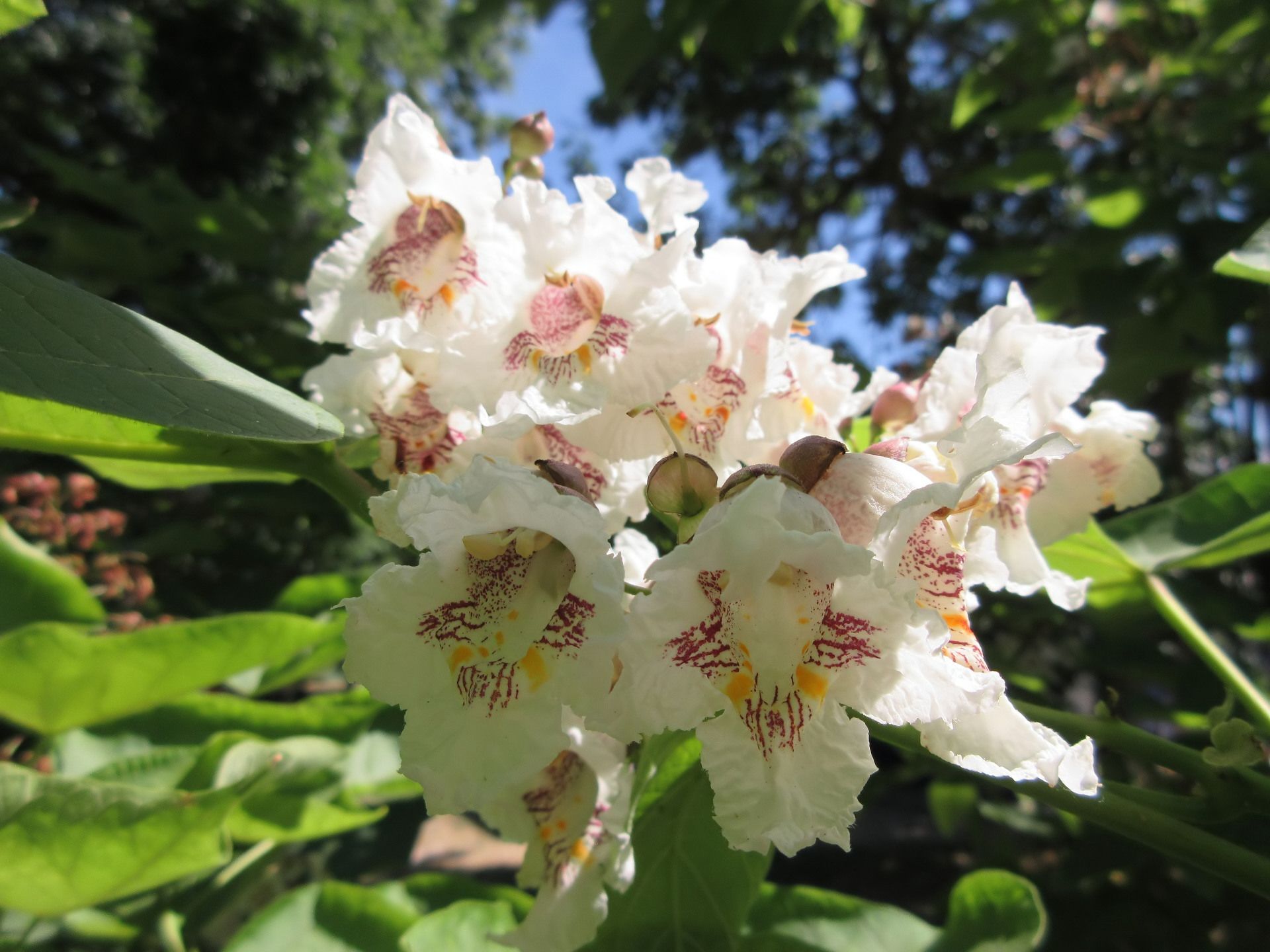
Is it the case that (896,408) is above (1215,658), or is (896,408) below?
above

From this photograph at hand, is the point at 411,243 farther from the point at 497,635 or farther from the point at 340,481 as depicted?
the point at 497,635

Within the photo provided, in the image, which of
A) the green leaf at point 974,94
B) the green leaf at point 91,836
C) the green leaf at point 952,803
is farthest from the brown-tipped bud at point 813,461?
the green leaf at point 974,94

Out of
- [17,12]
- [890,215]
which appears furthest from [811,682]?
[890,215]

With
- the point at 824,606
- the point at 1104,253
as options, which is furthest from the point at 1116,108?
the point at 824,606

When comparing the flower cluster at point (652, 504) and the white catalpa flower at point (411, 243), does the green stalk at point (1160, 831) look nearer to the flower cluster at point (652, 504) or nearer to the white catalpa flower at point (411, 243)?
the flower cluster at point (652, 504)

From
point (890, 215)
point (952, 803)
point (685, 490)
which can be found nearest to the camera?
point (685, 490)

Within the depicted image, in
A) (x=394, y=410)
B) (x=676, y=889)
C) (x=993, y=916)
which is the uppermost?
(x=394, y=410)

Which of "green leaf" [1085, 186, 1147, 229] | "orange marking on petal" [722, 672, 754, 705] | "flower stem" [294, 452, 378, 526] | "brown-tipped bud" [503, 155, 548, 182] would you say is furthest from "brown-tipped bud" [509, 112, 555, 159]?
"green leaf" [1085, 186, 1147, 229]
